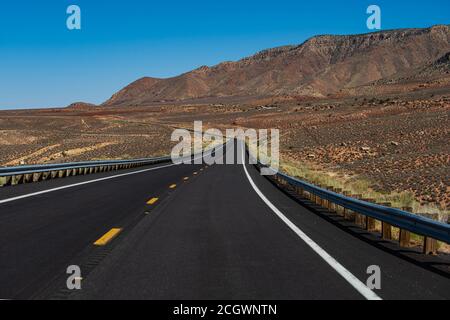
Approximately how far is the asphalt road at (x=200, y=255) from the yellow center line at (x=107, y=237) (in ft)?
0.32

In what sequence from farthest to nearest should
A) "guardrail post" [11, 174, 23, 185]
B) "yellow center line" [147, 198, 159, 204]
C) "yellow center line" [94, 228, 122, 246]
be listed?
"guardrail post" [11, 174, 23, 185], "yellow center line" [147, 198, 159, 204], "yellow center line" [94, 228, 122, 246]

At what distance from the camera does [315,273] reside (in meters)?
6.80

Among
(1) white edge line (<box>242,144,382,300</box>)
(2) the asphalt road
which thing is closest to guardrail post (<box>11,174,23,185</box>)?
(2) the asphalt road

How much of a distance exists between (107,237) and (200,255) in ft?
6.53

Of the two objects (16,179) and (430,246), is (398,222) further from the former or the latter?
(16,179)

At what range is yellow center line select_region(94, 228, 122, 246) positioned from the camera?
855cm

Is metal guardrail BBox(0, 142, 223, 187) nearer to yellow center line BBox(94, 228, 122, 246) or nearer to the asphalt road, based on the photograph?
the asphalt road

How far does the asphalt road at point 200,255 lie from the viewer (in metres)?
5.99

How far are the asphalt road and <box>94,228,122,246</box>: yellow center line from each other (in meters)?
0.10

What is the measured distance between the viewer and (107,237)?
29.8 feet

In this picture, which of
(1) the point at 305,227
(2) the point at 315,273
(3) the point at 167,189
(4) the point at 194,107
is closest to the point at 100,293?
(2) the point at 315,273

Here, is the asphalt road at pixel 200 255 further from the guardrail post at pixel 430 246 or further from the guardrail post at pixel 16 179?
the guardrail post at pixel 16 179

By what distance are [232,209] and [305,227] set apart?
3.03 m

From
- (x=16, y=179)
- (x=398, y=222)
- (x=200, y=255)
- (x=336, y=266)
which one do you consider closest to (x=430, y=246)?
(x=398, y=222)
